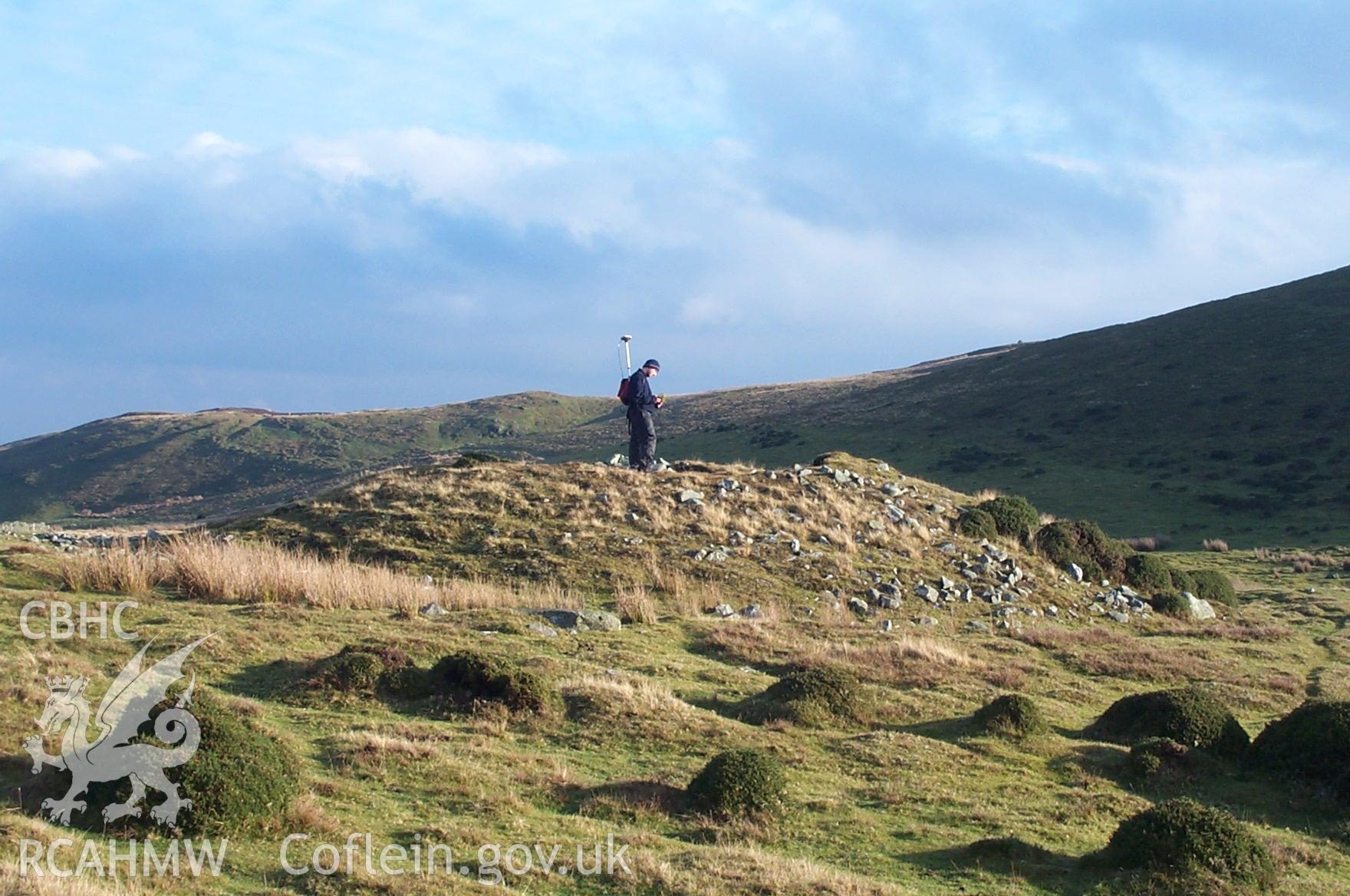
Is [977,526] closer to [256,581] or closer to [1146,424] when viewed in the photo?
[256,581]

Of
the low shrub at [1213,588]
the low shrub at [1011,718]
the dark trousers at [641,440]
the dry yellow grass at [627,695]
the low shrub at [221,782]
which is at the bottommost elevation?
the low shrub at [1213,588]

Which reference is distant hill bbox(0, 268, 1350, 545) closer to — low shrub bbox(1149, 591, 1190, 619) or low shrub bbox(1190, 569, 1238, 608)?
low shrub bbox(1190, 569, 1238, 608)

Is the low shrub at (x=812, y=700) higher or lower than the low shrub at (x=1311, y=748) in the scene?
higher

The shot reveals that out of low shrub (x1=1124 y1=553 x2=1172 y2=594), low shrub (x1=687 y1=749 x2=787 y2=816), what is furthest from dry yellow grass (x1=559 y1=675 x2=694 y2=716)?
low shrub (x1=1124 y1=553 x2=1172 y2=594)

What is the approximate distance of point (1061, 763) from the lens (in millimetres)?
12359

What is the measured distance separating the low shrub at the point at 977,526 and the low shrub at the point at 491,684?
18.2 meters

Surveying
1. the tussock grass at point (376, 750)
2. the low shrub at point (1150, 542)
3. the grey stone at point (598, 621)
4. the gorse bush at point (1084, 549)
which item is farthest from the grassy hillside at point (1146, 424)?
the tussock grass at point (376, 750)

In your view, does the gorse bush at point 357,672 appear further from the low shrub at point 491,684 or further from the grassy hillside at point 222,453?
the grassy hillside at point 222,453

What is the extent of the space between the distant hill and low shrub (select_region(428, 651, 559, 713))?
37.9m

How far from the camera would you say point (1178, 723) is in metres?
12.9

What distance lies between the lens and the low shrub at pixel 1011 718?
13234 millimetres

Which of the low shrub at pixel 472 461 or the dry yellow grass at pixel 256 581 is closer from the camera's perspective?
the dry yellow grass at pixel 256 581

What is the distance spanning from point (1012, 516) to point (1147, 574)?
3.87m

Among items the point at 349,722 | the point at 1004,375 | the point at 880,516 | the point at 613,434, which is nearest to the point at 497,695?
the point at 349,722
